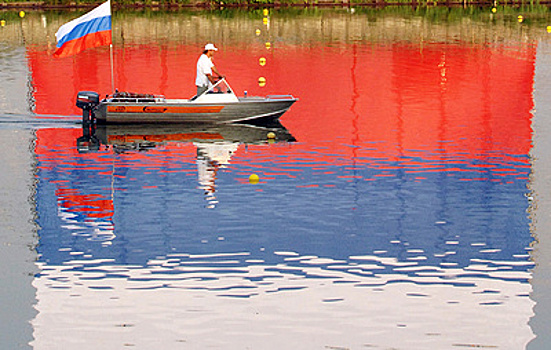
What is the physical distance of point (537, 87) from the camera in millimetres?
43344

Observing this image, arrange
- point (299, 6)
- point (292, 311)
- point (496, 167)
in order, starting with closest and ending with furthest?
point (292, 311) → point (496, 167) → point (299, 6)

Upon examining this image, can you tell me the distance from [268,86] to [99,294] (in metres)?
29.9

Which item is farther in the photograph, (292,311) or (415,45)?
(415,45)

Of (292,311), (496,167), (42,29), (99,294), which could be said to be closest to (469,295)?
(292,311)

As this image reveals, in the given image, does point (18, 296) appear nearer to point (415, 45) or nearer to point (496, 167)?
point (496, 167)

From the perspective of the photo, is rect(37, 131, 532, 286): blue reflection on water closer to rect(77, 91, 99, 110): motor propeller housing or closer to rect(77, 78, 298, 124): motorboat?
rect(77, 78, 298, 124): motorboat

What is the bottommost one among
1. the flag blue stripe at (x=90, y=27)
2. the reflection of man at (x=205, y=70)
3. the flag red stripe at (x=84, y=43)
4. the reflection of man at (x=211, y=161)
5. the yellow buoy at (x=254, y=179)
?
the reflection of man at (x=211, y=161)

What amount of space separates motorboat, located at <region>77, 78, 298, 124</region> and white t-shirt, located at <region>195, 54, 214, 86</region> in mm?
317

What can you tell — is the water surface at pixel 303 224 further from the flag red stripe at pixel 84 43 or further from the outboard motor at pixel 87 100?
the flag red stripe at pixel 84 43

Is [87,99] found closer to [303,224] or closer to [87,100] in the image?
[87,100]

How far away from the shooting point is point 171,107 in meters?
32.9

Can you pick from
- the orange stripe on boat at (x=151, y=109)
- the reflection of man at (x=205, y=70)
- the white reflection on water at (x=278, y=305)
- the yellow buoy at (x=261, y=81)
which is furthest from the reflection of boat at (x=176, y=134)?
the white reflection on water at (x=278, y=305)

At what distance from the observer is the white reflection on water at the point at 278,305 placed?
14563 mm

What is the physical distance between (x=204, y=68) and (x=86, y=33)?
413cm
